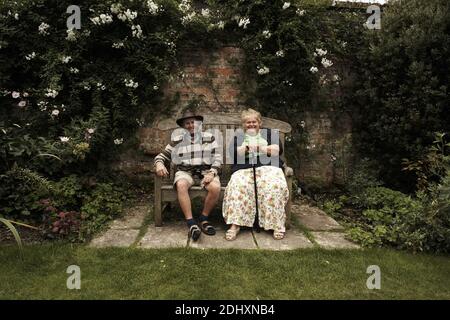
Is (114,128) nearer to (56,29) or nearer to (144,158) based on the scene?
(144,158)

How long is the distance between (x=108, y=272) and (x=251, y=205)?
59.0 inches

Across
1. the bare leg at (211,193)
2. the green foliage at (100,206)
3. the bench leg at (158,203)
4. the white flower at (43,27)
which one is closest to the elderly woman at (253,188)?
the bare leg at (211,193)

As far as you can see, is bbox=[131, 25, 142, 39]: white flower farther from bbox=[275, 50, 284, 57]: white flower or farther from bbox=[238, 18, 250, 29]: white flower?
bbox=[275, 50, 284, 57]: white flower

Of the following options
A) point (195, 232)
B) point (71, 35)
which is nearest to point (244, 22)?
point (71, 35)

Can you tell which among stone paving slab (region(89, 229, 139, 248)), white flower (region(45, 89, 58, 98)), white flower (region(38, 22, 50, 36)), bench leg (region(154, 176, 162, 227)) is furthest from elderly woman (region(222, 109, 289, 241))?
white flower (region(38, 22, 50, 36))

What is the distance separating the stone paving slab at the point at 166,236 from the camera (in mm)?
3404

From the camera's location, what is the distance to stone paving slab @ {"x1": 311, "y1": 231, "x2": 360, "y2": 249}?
346 cm

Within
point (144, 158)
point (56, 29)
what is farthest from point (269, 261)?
Result: point (56, 29)

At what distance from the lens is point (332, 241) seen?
3.58 m

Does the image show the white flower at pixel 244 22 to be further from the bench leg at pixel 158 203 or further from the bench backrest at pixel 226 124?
the bench leg at pixel 158 203

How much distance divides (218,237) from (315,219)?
4.14 feet

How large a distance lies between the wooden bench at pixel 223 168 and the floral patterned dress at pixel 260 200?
0.17m

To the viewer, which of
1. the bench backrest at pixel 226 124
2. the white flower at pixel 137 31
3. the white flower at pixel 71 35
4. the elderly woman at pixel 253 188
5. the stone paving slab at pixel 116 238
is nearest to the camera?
the stone paving slab at pixel 116 238
